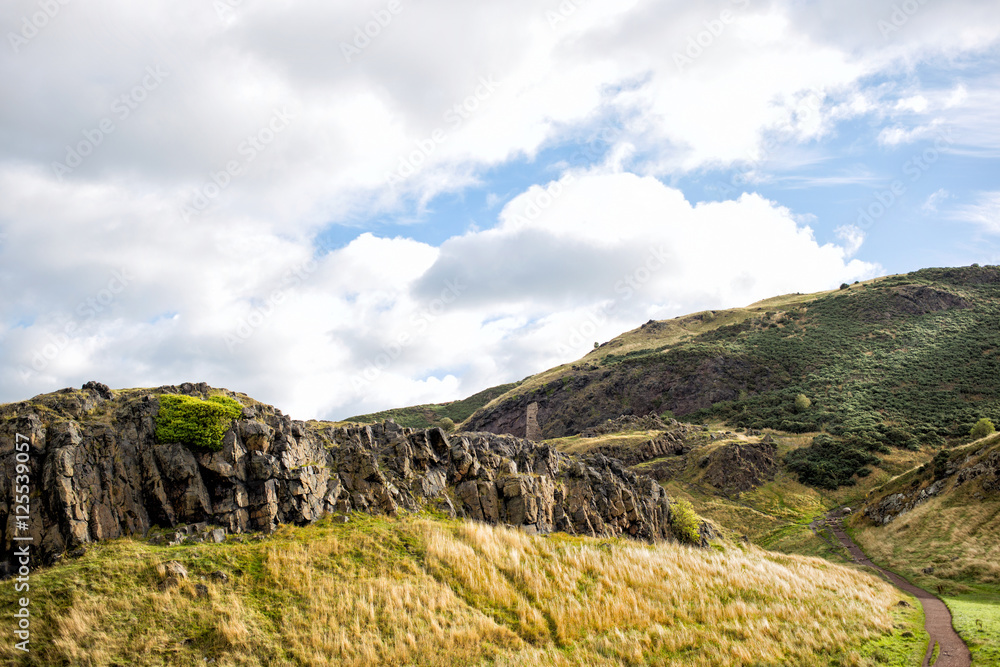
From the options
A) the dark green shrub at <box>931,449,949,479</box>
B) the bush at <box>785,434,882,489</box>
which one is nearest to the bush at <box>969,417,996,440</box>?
the bush at <box>785,434,882,489</box>

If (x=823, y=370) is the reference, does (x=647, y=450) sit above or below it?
below

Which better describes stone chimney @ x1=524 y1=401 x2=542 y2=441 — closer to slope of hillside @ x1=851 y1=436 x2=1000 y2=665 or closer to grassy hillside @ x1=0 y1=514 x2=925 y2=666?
slope of hillside @ x1=851 y1=436 x2=1000 y2=665

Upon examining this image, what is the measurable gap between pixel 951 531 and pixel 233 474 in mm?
41740

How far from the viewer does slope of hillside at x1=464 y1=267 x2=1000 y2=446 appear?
75500 mm

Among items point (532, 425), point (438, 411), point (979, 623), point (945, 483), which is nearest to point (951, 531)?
point (945, 483)

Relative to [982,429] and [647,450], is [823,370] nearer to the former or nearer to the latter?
[982,429]

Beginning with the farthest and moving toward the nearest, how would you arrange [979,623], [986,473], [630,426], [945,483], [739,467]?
[630,426], [739,467], [945,483], [986,473], [979,623]

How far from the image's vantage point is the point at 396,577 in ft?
48.1

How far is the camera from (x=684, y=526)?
32.9m

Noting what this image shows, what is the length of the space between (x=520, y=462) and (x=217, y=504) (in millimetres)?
14878

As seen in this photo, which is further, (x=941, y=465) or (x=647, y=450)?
(x=647, y=450)

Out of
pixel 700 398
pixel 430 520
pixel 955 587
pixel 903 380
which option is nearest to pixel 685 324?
pixel 700 398

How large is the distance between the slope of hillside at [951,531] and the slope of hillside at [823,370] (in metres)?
24.5

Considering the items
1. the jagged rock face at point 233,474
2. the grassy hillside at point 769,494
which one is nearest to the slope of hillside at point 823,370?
the grassy hillside at point 769,494
